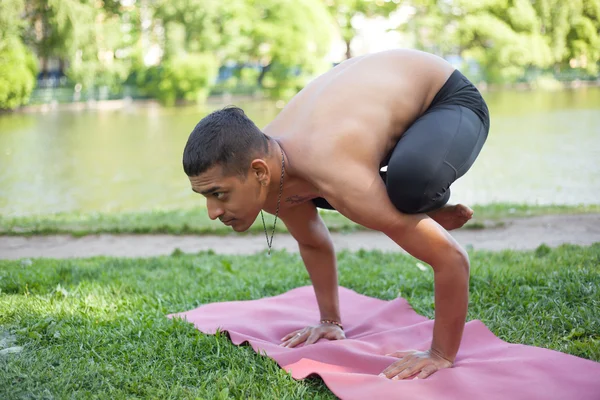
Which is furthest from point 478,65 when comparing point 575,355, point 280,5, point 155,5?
point 575,355

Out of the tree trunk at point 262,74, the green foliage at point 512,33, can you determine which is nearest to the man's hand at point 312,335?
the tree trunk at point 262,74

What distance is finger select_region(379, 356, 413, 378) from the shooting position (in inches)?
111

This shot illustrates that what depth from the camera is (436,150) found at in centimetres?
270

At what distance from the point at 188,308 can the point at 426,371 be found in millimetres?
1763

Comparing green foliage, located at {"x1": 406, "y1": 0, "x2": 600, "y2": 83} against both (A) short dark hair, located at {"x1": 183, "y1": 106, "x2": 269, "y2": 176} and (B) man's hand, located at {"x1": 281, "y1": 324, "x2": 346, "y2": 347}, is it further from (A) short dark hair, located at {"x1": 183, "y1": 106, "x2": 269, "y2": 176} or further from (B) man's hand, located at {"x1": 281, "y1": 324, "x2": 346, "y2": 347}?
(A) short dark hair, located at {"x1": 183, "y1": 106, "x2": 269, "y2": 176}

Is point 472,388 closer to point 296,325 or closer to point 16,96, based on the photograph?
point 296,325

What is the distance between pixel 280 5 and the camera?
121 ft

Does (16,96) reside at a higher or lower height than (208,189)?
lower

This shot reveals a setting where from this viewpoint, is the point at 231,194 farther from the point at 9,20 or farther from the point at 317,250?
the point at 9,20

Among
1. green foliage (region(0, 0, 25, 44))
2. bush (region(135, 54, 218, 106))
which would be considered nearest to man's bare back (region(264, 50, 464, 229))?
green foliage (region(0, 0, 25, 44))

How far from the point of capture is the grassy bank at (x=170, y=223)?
7129 mm

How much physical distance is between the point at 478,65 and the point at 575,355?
4317cm

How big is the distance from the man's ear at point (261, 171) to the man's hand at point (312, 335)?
994mm

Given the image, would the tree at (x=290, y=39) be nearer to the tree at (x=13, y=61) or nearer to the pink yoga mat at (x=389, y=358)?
the tree at (x=13, y=61)
